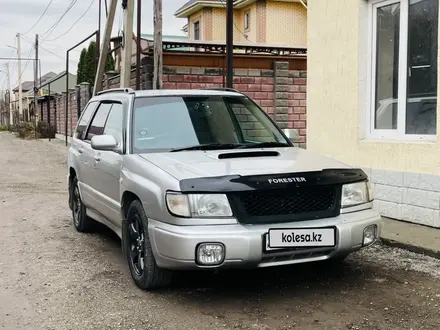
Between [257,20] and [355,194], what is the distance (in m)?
24.6

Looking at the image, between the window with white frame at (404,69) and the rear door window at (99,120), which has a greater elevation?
the window with white frame at (404,69)

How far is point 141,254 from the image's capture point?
4645 mm

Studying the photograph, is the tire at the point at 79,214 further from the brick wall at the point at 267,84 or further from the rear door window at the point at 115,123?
the brick wall at the point at 267,84

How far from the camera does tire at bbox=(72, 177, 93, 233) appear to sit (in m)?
6.95

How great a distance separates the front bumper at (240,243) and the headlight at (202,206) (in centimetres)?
10

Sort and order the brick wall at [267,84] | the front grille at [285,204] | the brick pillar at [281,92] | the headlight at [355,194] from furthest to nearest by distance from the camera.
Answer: the brick pillar at [281,92] < the brick wall at [267,84] < the headlight at [355,194] < the front grille at [285,204]

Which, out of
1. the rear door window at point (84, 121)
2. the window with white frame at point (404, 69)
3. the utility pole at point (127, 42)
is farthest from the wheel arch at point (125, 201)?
the utility pole at point (127, 42)

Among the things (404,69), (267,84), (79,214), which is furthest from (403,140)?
(267,84)

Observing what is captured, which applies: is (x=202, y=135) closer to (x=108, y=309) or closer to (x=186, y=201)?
(x=186, y=201)

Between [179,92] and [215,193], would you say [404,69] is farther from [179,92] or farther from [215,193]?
[215,193]

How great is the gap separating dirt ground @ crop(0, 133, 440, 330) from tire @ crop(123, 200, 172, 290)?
4.1 inches

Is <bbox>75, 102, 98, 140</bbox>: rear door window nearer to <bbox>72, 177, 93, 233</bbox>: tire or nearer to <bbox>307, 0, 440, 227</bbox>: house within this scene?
<bbox>72, 177, 93, 233</bbox>: tire

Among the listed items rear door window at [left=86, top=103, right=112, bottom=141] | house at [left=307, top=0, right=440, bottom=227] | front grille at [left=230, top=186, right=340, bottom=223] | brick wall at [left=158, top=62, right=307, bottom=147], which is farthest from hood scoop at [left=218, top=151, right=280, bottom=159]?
brick wall at [left=158, top=62, right=307, bottom=147]

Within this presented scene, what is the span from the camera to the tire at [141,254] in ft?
14.6
